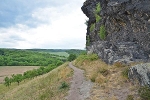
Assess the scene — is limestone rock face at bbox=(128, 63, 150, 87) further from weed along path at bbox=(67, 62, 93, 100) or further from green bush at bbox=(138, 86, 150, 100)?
weed along path at bbox=(67, 62, 93, 100)

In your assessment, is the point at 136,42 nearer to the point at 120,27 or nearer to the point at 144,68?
the point at 120,27

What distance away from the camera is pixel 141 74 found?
22.7 m

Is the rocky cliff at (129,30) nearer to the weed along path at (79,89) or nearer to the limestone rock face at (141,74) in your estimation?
the weed along path at (79,89)

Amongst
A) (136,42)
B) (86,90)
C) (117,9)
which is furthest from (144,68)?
(117,9)

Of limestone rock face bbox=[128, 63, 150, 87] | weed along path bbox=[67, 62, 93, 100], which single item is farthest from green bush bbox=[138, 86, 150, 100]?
weed along path bbox=[67, 62, 93, 100]

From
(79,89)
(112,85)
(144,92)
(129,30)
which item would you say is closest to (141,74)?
(144,92)

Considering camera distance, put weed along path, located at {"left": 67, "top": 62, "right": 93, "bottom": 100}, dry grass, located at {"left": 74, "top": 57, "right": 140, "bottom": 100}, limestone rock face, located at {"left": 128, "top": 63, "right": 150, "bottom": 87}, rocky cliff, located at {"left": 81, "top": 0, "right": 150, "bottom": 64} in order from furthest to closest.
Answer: rocky cliff, located at {"left": 81, "top": 0, "right": 150, "bottom": 64}
weed along path, located at {"left": 67, "top": 62, "right": 93, "bottom": 100}
dry grass, located at {"left": 74, "top": 57, "right": 140, "bottom": 100}
limestone rock face, located at {"left": 128, "top": 63, "right": 150, "bottom": 87}

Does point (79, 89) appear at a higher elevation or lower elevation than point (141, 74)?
lower

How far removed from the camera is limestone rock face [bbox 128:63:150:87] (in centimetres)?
2158

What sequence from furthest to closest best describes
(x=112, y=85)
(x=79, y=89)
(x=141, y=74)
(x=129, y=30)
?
(x=129, y=30)
(x=79, y=89)
(x=112, y=85)
(x=141, y=74)

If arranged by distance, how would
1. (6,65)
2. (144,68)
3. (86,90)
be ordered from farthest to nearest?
(6,65) → (86,90) → (144,68)

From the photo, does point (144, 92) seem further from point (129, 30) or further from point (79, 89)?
point (129, 30)

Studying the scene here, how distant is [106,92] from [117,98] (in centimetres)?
231

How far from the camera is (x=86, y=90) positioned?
85.0 ft
